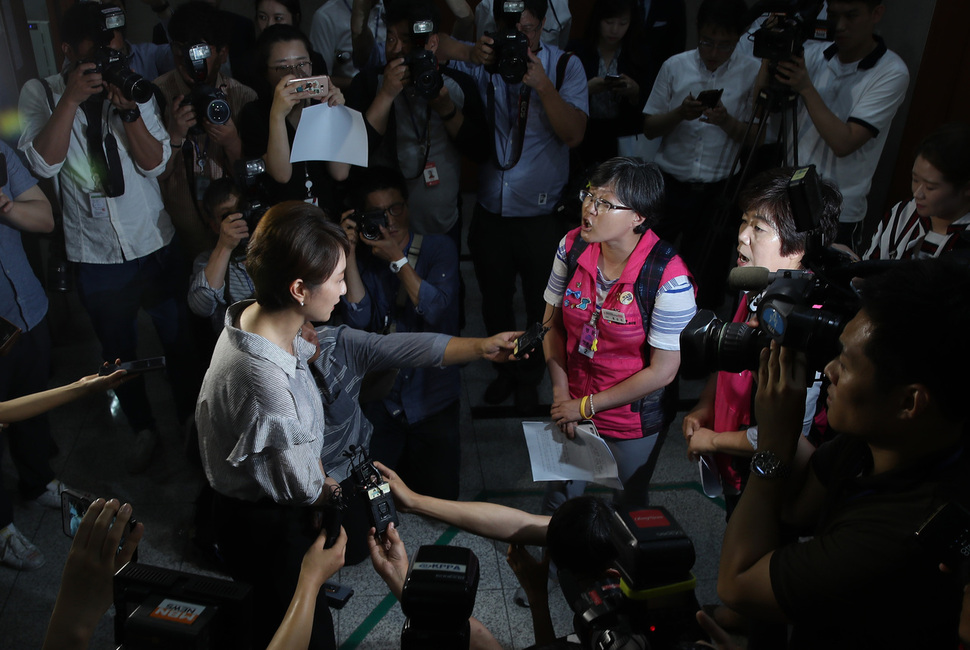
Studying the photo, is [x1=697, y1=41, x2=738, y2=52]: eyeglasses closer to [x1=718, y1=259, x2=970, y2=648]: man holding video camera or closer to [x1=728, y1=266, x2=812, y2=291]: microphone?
[x1=728, y1=266, x2=812, y2=291]: microphone

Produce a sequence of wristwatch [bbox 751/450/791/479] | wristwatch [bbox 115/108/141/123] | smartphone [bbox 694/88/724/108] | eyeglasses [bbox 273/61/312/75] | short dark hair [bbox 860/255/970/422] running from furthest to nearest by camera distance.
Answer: smartphone [bbox 694/88/724/108] → eyeglasses [bbox 273/61/312/75] → wristwatch [bbox 115/108/141/123] → wristwatch [bbox 751/450/791/479] → short dark hair [bbox 860/255/970/422]

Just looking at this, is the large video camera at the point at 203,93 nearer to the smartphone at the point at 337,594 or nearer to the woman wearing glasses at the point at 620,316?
the woman wearing glasses at the point at 620,316

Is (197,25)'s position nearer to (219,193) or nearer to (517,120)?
(219,193)

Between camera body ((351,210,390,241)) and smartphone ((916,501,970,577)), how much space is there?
210 centimetres

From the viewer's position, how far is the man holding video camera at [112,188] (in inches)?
110

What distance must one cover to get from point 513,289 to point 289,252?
1.96 m

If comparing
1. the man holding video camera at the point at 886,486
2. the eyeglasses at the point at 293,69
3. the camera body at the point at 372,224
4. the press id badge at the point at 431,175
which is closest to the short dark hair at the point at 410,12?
the eyeglasses at the point at 293,69

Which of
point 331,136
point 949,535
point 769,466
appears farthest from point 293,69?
point 949,535

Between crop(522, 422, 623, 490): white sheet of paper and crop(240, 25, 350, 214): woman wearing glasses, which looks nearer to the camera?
crop(522, 422, 623, 490): white sheet of paper

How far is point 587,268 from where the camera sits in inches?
95.7

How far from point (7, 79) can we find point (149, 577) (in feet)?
12.8

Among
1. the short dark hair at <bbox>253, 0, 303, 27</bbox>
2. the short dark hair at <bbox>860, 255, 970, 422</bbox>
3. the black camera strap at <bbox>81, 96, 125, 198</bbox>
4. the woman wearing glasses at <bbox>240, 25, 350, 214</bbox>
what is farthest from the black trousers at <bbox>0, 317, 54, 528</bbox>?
the short dark hair at <bbox>860, 255, 970, 422</bbox>

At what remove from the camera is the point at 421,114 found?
10.9 ft

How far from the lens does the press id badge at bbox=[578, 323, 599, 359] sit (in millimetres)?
2424
